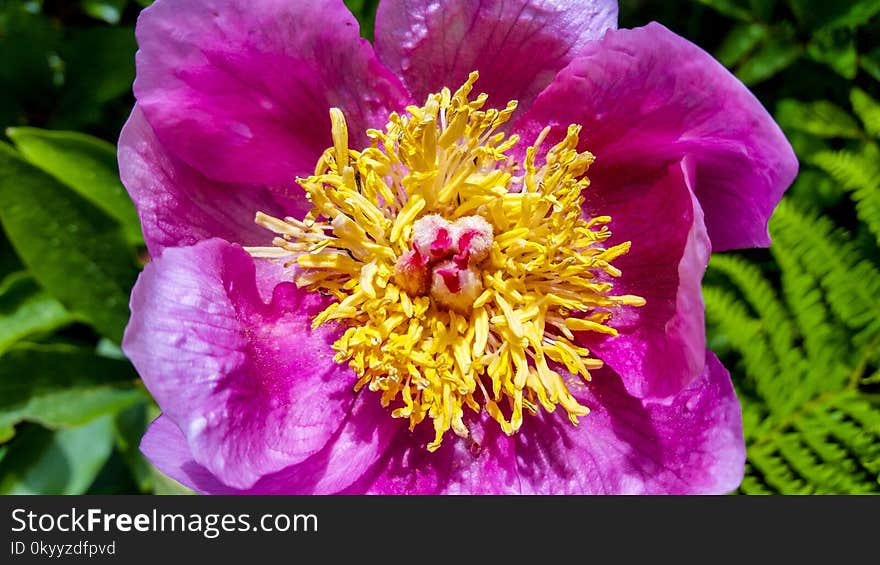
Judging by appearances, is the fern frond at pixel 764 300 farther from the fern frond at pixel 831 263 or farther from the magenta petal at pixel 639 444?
the magenta petal at pixel 639 444

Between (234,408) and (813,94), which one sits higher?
(813,94)

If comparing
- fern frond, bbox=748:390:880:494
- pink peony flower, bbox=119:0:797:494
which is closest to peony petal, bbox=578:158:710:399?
pink peony flower, bbox=119:0:797:494

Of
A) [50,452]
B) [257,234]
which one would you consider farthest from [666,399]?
[50,452]

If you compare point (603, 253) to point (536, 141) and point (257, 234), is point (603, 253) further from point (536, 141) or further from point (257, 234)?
point (257, 234)

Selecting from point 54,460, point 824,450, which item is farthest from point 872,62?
point 54,460

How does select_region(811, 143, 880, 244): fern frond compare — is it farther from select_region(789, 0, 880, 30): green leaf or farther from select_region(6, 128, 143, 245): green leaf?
select_region(6, 128, 143, 245): green leaf

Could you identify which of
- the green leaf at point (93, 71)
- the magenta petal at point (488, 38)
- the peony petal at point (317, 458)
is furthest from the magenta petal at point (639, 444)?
the green leaf at point (93, 71)

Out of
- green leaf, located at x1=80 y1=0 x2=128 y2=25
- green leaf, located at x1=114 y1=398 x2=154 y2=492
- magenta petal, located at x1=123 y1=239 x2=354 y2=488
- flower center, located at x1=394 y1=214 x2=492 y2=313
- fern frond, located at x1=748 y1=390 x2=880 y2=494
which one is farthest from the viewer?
green leaf, located at x1=80 y1=0 x2=128 y2=25
